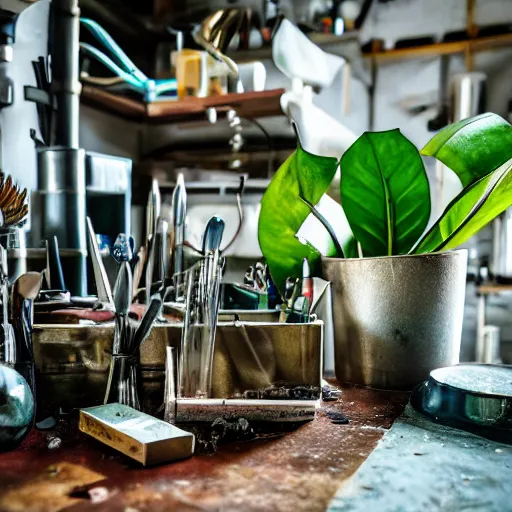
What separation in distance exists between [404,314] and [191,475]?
1.32 ft

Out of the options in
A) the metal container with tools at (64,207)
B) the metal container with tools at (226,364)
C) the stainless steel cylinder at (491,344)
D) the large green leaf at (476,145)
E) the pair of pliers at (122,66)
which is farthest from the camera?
the stainless steel cylinder at (491,344)

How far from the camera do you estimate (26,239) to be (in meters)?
0.87

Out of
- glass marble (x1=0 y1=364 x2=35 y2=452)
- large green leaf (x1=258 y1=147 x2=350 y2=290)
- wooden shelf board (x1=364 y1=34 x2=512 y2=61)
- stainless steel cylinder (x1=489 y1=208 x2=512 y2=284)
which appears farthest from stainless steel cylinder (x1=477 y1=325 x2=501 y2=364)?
glass marble (x1=0 y1=364 x2=35 y2=452)

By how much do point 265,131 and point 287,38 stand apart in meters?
0.32

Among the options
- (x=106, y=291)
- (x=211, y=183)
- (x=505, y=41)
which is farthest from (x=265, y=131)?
(x=505, y=41)

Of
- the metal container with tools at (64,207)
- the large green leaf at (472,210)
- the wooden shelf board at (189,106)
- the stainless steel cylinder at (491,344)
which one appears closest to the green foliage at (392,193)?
the large green leaf at (472,210)

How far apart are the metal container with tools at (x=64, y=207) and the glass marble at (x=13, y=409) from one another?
0.41 m

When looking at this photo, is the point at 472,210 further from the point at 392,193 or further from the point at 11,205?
the point at 11,205

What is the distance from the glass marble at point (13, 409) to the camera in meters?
0.47

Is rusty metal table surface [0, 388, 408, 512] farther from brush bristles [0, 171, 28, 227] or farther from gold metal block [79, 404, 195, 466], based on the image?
brush bristles [0, 171, 28, 227]

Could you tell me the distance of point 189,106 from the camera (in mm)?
1225

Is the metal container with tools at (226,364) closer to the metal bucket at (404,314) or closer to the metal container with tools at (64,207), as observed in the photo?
the metal bucket at (404,314)

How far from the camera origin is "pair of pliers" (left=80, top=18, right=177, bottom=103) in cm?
105

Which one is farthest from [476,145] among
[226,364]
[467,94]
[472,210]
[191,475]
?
[467,94]
